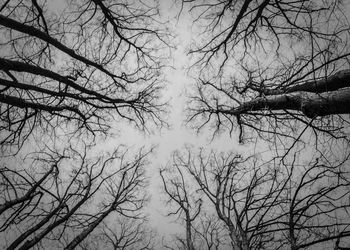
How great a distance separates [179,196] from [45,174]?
7134 millimetres

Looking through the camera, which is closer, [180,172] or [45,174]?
[45,174]

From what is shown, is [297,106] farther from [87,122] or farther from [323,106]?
[87,122]

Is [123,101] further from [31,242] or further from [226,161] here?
[226,161]

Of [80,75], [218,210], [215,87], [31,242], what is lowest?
[31,242]

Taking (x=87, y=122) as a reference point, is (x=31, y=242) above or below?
Answer: below

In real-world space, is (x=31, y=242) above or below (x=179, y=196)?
below

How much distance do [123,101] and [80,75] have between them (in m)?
1.17

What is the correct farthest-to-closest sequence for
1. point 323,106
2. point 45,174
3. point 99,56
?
1. point 45,174
2. point 99,56
3. point 323,106

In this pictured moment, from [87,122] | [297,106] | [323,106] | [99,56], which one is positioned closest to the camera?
[323,106]

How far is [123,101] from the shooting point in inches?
231

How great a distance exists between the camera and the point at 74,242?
24.7 ft

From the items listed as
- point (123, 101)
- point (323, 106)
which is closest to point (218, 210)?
point (123, 101)

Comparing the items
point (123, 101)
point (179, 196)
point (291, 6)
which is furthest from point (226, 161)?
point (291, 6)

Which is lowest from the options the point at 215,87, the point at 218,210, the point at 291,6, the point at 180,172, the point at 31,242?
the point at 31,242
